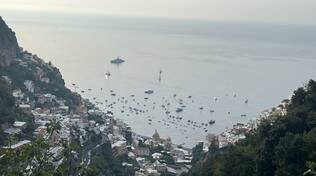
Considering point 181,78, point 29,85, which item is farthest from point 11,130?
point 181,78

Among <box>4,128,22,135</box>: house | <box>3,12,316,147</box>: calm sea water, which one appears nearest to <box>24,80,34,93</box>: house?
<box>3,12,316,147</box>: calm sea water

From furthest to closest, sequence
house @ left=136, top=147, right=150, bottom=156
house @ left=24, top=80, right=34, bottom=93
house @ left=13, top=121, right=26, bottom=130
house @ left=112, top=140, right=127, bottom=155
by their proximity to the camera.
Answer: house @ left=24, top=80, right=34, bottom=93
house @ left=136, top=147, right=150, bottom=156
house @ left=112, top=140, right=127, bottom=155
house @ left=13, top=121, right=26, bottom=130

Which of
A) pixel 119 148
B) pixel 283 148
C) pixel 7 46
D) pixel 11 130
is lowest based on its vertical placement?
pixel 119 148

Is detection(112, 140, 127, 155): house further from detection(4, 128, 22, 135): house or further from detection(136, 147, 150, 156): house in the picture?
detection(4, 128, 22, 135): house

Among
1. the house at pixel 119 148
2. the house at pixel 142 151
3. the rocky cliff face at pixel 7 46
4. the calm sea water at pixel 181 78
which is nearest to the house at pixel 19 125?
the house at pixel 119 148

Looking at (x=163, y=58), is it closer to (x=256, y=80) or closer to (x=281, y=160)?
(x=256, y=80)

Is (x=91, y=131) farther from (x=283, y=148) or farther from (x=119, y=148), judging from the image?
(x=283, y=148)

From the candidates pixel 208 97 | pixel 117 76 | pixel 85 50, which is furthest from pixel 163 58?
pixel 208 97
